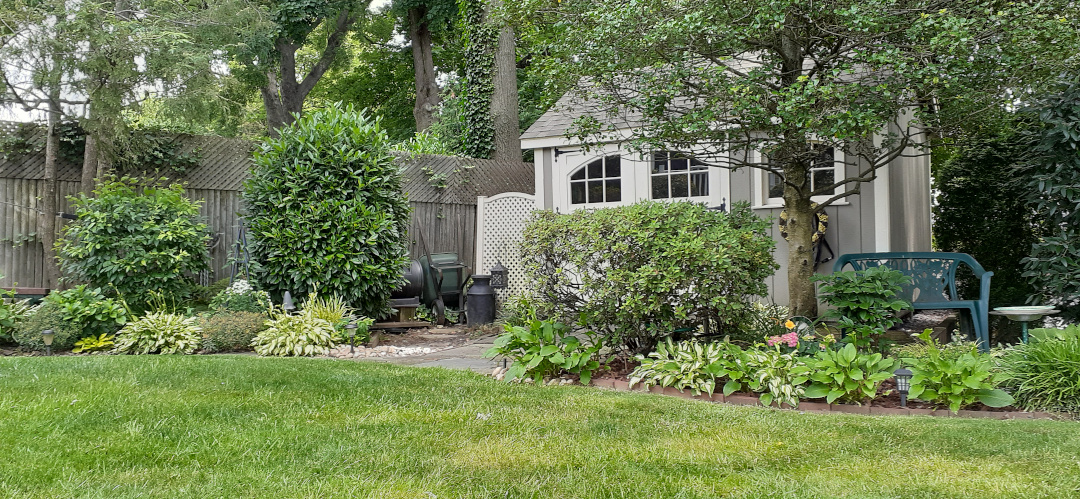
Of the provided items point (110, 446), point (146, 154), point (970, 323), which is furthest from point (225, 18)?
point (970, 323)

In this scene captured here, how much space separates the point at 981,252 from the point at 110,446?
1023cm

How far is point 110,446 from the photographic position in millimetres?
3143

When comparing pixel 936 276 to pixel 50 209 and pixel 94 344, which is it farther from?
pixel 50 209

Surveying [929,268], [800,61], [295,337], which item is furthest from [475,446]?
[929,268]

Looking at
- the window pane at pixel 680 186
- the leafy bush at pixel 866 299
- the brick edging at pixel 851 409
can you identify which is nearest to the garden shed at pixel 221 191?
the window pane at pixel 680 186

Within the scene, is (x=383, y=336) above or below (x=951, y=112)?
below

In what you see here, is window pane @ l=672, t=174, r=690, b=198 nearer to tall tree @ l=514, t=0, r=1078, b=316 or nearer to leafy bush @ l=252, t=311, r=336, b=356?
tall tree @ l=514, t=0, r=1078, b=316

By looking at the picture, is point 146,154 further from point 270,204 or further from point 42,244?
point 270,204

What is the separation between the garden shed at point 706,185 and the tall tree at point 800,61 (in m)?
0.77

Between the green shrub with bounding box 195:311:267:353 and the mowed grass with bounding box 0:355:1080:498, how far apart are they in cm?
211

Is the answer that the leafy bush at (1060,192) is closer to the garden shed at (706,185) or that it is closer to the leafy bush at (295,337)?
the garden shed at (706,185)

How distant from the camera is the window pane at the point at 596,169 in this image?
993 centimetres

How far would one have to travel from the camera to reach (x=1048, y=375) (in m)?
4.25

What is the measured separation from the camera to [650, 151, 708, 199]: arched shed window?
30.0ft
